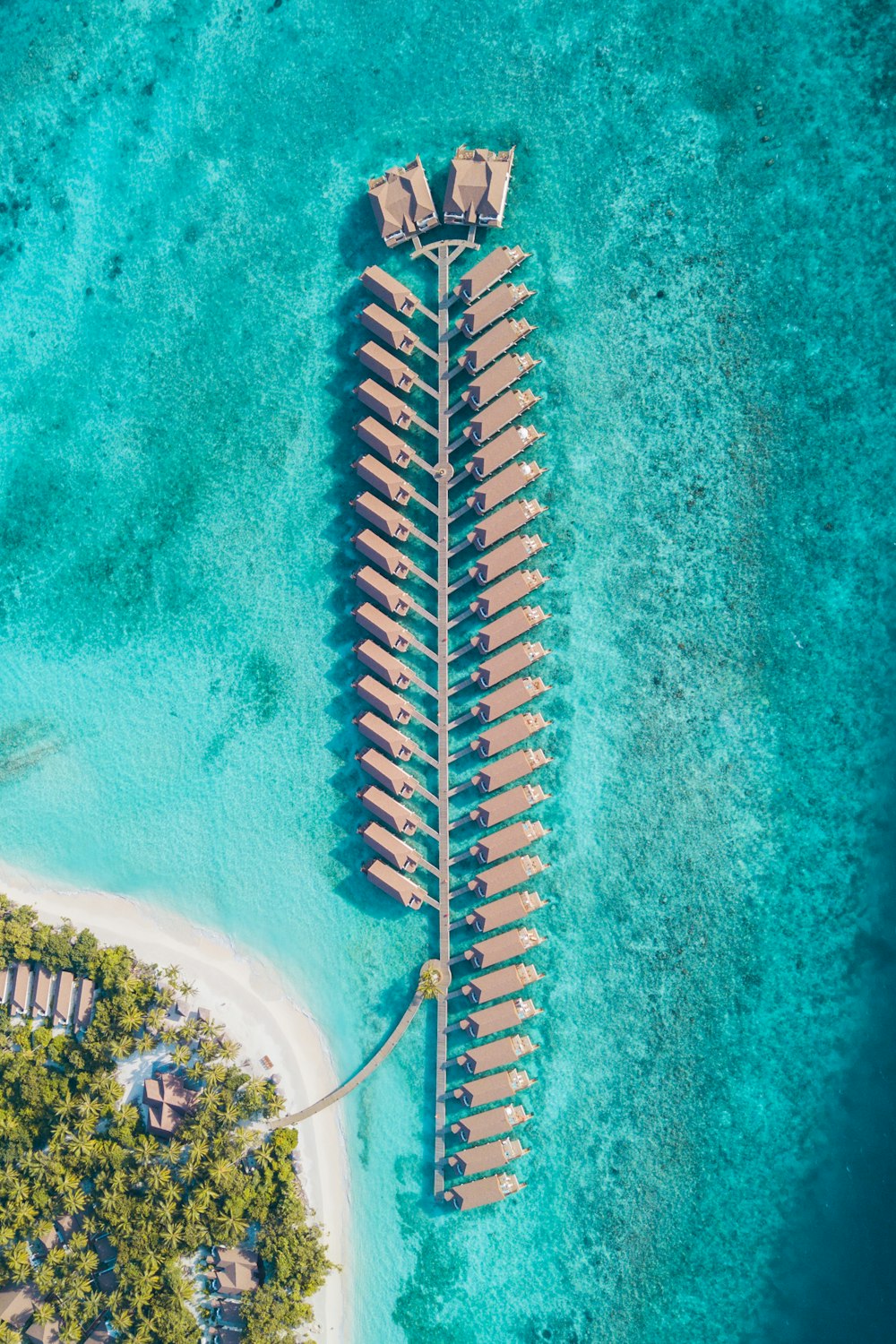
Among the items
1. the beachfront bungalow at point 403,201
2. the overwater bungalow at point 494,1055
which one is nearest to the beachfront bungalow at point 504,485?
the beachfront bungalow at point 403,201

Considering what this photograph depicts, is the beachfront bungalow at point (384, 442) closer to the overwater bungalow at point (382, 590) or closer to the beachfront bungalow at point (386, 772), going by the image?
the overwater bungalow at point (382, 590)

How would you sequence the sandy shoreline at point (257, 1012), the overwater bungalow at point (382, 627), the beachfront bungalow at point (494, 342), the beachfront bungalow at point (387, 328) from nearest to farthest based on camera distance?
the beachfront bungalow at point (494, 342)
the beachfront bungalow at point (387, 328)
the overwater bungalow at point (382, 627)
the sandy shoreline at point (257, 1012)

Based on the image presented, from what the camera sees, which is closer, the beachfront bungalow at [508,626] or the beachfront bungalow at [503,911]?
the beachfront bungalow at [503,911]

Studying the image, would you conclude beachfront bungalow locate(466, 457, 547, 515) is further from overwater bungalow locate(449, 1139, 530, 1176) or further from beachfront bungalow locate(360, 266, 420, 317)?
overwater bungalow locate(449, 1139, 530, 1176)

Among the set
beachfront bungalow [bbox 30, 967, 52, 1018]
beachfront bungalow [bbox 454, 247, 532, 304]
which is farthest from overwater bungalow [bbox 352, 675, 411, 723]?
beachfront bungalow [bbox 30, 967, 52, 1018]

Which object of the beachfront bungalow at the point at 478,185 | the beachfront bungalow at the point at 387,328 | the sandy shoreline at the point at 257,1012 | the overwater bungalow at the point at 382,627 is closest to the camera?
the beachfront bungalow at the point at 478,185

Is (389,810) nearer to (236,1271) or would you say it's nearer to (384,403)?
(384,403)

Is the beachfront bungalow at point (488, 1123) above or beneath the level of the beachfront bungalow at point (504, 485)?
beneath

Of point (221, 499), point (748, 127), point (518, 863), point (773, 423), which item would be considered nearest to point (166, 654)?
point (221, 499)
